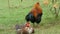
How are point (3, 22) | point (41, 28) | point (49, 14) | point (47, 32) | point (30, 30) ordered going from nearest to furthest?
point (30, 30) → point (47, 32) → point (41, 28) → point (3, 22) → point (49, 14)

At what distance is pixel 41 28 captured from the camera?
6961mm

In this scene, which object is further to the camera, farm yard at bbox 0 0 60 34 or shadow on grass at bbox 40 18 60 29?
shadow on grass at bbox 40 18 60 29

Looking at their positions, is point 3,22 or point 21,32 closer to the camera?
point 21,32

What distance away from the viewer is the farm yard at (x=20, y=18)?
6.79 metres

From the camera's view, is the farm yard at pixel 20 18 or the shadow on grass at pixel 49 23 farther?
the shadow on grass at pixel 49 23

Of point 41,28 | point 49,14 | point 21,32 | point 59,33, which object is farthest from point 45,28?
point 49,14

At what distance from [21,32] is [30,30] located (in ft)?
0.79

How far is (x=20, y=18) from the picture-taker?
8.36m

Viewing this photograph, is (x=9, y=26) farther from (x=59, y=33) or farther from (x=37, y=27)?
(x=59, y=33)

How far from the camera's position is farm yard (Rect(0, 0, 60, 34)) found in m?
6.79

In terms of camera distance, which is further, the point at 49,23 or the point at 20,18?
the point at 20,18

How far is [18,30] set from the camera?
5.99m

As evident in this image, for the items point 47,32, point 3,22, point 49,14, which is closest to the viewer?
point 47,32

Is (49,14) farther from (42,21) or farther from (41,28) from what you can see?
(41,28)
